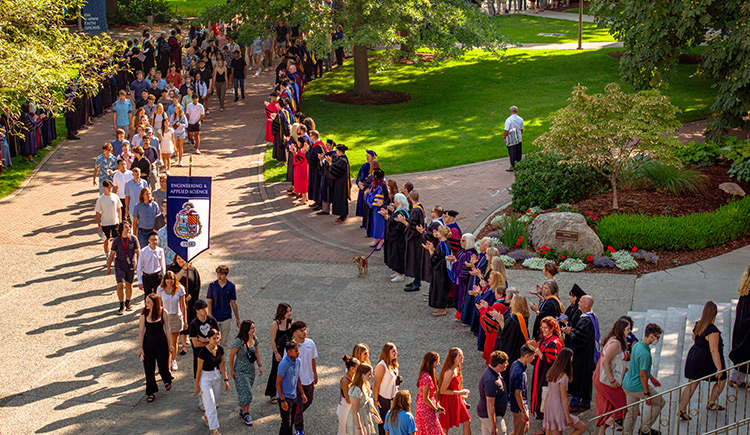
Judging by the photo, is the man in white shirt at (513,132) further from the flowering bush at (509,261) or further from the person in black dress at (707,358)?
the person in black dress at (707,358)

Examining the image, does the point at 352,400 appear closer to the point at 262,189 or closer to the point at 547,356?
the point at 547,356

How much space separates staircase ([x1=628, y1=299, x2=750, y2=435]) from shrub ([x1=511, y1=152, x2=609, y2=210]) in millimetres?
5284

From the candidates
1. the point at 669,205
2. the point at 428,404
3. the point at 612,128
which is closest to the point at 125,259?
the point at 428,404

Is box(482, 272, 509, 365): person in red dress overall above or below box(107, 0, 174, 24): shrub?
below

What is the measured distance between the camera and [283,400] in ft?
32.3

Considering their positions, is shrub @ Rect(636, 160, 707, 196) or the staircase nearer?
the staircase

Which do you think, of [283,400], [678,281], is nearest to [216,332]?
[283,400]

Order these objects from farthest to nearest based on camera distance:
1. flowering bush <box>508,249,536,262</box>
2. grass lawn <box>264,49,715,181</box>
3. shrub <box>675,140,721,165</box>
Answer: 1. grass lawn <box>264,49,715,181</box>
2. shrub <box>675,140,721,165</box>
3. flowering bush <box>508,249,536,262</box>

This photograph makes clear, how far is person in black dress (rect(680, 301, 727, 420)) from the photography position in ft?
31.8

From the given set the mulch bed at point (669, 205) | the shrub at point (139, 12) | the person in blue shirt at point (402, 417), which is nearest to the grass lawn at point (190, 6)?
the shrub at point (139, 12)

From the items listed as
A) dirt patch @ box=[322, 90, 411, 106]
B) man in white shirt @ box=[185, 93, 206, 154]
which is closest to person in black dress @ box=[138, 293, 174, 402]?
man in white shirt @ box=[185, 93, 206, 154]

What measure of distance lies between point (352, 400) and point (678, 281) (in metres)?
8.01

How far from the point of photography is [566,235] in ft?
52.5

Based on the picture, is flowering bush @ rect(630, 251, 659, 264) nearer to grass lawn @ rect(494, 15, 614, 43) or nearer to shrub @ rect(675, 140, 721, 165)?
shrub @ rect(675, 140, 721, 165)
